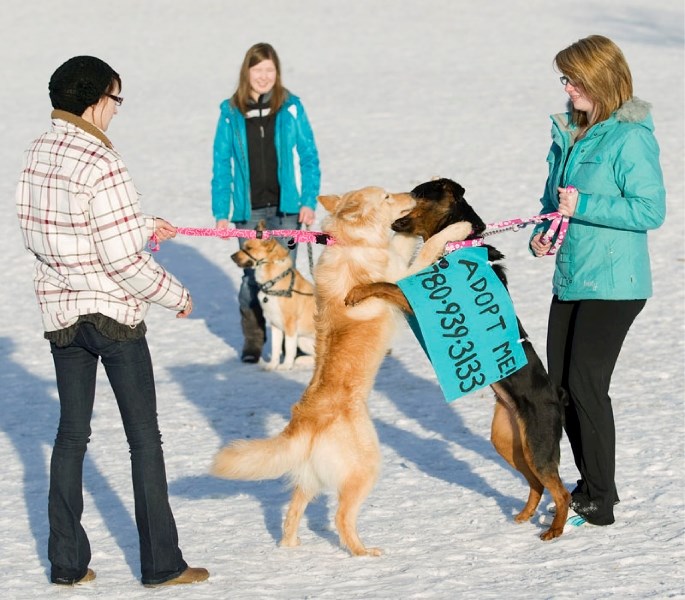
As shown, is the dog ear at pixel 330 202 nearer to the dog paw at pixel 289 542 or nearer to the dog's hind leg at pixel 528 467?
the dog's hind leg at pixel 528 467

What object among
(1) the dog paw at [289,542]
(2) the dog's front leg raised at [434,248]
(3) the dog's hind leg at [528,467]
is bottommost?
(1) the dog paw at [289,542]

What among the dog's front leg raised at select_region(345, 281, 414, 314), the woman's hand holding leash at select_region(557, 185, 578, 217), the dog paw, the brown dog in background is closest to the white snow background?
the dog paw

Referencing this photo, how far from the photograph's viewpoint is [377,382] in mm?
7684

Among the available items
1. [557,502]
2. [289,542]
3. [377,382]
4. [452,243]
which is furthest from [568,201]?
[377,382]

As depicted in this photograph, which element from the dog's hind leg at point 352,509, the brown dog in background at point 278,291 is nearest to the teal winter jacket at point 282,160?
the brown dog in background at point 278,291

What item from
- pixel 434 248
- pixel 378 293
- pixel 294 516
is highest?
pixel 434 248

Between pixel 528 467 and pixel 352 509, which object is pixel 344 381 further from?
pixel 528 467

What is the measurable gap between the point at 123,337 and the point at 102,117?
0.84 metres

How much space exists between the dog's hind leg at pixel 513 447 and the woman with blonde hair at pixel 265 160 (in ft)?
10.1

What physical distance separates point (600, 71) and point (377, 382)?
3.67m

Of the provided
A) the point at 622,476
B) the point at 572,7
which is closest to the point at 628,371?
the point at 622,476

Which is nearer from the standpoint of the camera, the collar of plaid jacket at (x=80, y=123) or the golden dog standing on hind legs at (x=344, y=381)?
the collar of plaid jacket at (x=80, y=123)

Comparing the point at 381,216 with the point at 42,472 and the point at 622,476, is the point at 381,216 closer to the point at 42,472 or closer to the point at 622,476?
the point at 622,476

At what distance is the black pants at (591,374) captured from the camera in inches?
183
